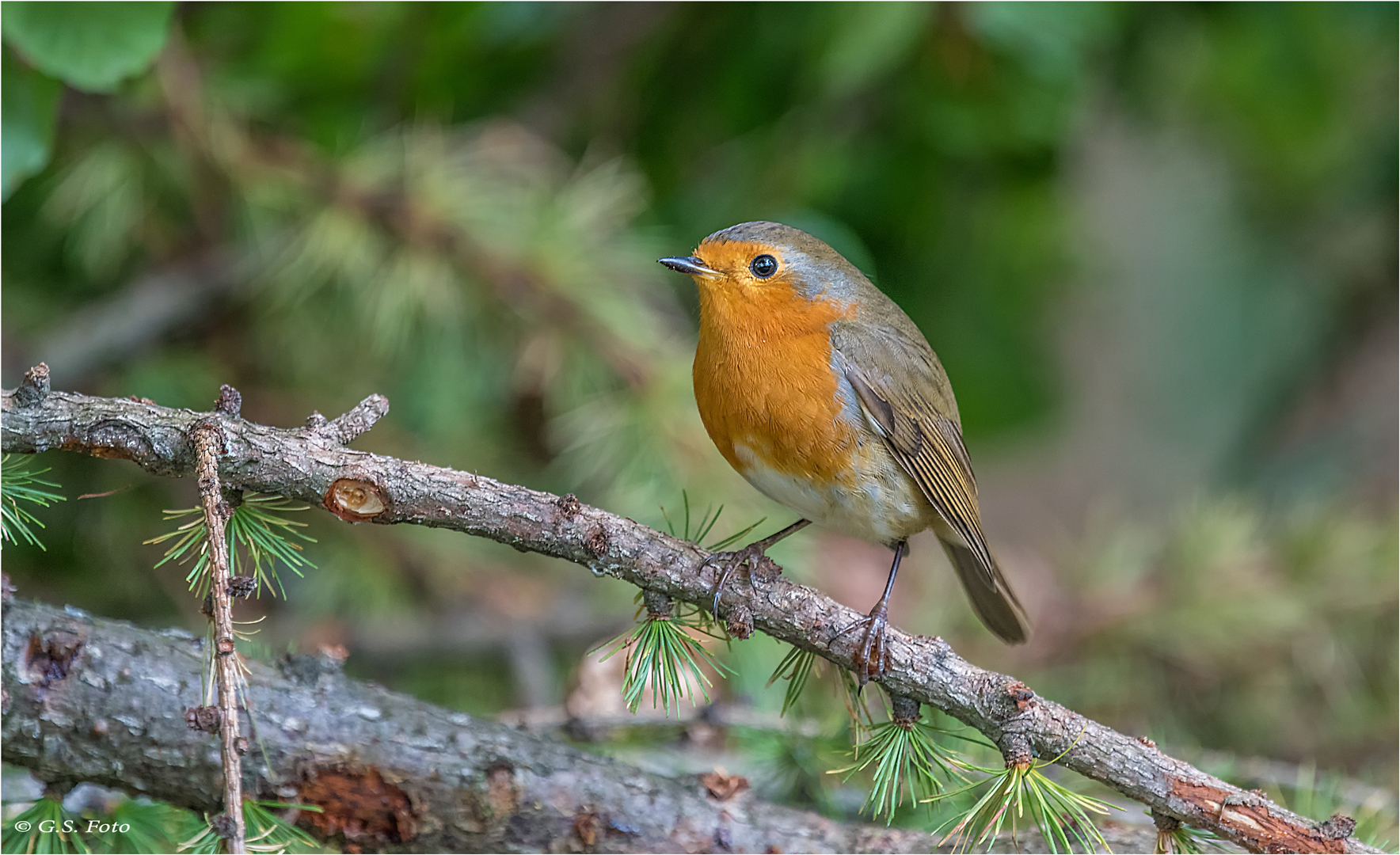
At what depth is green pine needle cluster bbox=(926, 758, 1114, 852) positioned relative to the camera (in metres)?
1.63

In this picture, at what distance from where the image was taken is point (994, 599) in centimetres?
262

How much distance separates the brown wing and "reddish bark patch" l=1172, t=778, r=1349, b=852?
0.86m

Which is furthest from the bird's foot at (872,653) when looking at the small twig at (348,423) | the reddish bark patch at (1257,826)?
the small twig at (348,423)

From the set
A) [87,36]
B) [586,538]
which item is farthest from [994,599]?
[87,36]

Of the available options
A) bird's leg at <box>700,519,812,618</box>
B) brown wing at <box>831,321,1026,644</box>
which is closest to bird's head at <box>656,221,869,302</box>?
brown wing at <box>831,321,1026,644</box>

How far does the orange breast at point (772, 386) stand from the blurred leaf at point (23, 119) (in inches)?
55.4

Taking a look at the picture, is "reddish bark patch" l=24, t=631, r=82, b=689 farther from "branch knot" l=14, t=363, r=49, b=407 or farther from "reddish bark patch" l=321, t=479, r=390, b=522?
"reddish bark patch" l=321, t=479, r=390, b=522

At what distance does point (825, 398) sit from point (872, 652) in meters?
0.69

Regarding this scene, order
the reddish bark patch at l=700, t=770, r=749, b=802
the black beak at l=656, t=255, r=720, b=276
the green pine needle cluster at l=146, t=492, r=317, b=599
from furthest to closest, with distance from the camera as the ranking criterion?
the black beak at l=656, t=255, r=720, b=276
the reddish bark patch at l=700, t=770, r=749, b=802
the green pine needle cluster at l=146, t=492, r=317, b=599

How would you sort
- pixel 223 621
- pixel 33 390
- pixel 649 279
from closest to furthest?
pixel 223 621 < pixel 33 390 < pixel 649 279

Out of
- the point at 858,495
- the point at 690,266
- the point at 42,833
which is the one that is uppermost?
the point at 690,266

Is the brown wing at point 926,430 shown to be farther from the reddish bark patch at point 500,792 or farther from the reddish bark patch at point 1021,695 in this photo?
the reddish bark patch at point 500,792

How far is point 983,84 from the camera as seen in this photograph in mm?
3500

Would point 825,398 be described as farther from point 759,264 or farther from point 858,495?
point 759,264
